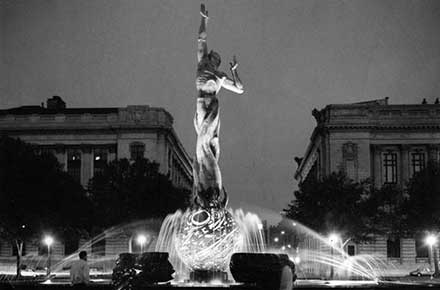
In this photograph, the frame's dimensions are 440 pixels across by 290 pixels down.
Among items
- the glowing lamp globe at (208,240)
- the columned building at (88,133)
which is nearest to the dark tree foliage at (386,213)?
the columned building at (88,133)

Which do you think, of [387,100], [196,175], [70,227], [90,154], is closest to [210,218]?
[196,175]

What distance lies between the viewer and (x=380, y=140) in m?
89.0

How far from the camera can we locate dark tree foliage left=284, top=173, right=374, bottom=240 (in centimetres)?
6506

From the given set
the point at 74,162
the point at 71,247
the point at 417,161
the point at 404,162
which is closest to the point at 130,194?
the point at 71,247

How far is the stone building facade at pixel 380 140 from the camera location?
287 feet

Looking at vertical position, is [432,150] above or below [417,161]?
above

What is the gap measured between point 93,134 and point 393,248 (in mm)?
38475

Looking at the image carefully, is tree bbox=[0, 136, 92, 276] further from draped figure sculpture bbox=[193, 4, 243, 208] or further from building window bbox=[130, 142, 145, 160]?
building window bbox=[130, 142, 145, 160]

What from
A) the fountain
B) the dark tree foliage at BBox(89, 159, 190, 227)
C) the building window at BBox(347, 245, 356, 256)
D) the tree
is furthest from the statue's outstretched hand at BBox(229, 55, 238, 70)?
the building window at BBox(347, 245, 356, 256)

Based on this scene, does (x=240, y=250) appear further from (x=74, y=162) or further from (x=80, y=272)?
(x=74, y=162)

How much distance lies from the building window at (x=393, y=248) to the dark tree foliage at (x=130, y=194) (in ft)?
89.0

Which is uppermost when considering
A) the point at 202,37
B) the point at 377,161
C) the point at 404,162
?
the point at 377,161

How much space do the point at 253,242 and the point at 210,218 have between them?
6.53m

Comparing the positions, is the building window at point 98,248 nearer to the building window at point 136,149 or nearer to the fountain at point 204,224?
the building window at point 136,149
